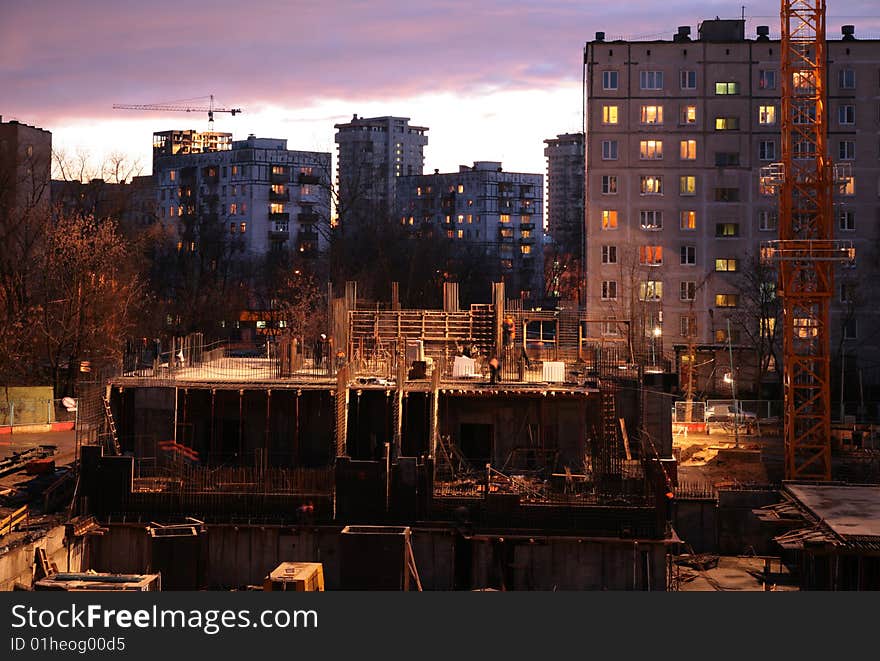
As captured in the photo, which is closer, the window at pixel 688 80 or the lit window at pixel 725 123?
the window at pixel 688 80

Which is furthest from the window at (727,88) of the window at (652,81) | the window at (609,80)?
the window at (609,80)

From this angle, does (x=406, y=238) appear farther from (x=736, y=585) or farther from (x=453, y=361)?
(x=736, y=585)

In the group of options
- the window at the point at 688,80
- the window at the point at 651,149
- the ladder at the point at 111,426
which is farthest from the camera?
the window at the point at 651,149

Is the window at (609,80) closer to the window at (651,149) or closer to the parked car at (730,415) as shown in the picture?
the window at (651,149)

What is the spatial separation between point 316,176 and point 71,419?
7547 cm

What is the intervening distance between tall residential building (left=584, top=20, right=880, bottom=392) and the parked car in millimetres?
16175

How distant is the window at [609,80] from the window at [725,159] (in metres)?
6.81

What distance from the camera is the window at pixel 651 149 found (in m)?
66.3

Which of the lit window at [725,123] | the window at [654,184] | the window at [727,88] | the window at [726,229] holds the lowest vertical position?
the window at [726,229]

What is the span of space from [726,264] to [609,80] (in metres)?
11.8

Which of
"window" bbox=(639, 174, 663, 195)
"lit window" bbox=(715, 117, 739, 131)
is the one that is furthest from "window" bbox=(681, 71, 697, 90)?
"window" bbox=(639, 174, 663, 195)

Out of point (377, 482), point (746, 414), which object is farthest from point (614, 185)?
point (377, 482)

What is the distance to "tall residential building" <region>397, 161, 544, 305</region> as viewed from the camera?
16212 cm

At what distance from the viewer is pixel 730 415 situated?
48.0 m
